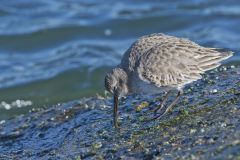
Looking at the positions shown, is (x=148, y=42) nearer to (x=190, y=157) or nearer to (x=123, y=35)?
(x=190, y=157)

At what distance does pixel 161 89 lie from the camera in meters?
9.06

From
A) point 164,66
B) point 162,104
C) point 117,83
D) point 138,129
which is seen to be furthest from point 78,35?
point 138,129

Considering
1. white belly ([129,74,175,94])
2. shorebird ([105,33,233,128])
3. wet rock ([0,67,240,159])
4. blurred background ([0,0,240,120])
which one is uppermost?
shorebird ([105,33,233,128])

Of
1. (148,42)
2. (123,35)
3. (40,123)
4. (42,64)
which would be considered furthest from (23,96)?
(148,42)

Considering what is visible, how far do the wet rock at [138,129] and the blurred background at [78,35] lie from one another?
556cm

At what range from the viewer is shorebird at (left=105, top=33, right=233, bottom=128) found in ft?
29.6

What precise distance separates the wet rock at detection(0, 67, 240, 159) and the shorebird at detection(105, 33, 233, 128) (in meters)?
0.33

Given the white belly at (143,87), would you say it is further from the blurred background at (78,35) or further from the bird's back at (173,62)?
the blurred background at (78,35)

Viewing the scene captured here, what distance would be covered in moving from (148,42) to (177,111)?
1.36 meters

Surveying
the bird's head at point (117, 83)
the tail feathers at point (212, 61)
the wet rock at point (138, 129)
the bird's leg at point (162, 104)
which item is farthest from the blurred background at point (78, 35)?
the tail feathers at point (212, 61)

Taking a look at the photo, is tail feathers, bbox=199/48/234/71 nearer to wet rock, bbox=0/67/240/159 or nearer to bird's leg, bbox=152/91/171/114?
wet rock, bbox=0/67/240/159

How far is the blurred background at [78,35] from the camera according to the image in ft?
57.6

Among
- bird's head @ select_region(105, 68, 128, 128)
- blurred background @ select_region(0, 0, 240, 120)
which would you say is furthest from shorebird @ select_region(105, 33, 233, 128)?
blurred background @ select_region(0, 0, 240, 120)

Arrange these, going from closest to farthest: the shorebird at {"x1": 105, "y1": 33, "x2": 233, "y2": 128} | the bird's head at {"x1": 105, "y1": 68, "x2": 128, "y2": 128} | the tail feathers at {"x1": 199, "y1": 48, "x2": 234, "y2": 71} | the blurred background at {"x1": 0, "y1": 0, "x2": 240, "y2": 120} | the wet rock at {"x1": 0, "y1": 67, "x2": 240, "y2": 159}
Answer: the wet rock at {"x1": 0, "y1": 67, "x2": 240, "y2": 159} → the shorebird at {"x1": 105, "y1": 33, "x2": 233, "y2": 128} → the tail feathers at {"x1": 199, "y1": 48, "x2": 234, "y2": 71} → the bird's head at {"x1": 105, "y1": 68, "x2": 128, "y2": 128} → the blurred background at {"x1": 0, "y1": 0, "x2": 240, "y2": 120}
